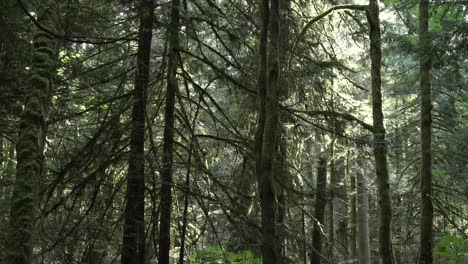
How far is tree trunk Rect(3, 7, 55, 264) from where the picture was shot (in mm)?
4875

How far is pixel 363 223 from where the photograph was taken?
627 inches

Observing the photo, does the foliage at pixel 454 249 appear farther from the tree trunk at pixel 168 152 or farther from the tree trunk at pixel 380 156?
the tree trunk at pixel 168 152

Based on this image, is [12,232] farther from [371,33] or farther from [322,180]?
[322,180]

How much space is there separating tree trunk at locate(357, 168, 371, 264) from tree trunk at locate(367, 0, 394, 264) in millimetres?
7654

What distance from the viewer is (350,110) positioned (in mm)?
10500

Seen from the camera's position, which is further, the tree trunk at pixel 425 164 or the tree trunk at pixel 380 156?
the tree trunk at pixel 425 164

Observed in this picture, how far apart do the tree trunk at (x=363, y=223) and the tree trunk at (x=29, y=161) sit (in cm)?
1194

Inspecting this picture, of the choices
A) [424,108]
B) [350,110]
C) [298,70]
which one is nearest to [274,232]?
[298,70]

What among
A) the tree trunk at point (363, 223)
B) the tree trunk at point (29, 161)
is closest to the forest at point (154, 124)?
the tree trunk at point (29, 161)

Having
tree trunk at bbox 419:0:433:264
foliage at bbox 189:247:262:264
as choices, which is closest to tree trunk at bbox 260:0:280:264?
A: foliage at bbox 189:247:262:264

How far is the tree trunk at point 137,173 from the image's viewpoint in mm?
7023

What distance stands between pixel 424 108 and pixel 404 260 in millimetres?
14320

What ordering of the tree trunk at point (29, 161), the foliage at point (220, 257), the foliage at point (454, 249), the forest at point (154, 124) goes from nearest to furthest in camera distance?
the tree trunk at point (29, 161) → the forest at point (154, 124) → the foliage at point (220, 257) → the foliage at point (454, 249)

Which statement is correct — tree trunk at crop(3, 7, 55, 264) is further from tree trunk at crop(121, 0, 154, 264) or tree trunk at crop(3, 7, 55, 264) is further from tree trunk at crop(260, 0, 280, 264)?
tree trunk at crop(260, 0, 280, 264)
